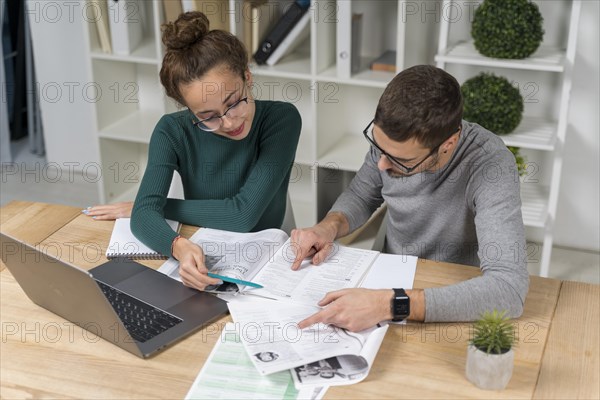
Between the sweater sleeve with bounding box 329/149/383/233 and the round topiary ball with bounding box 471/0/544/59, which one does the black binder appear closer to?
the round topiary ball with bounding box 471/0/544/59

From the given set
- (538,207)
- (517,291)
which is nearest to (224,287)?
(517,291)

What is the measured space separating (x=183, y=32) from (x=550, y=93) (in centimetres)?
168

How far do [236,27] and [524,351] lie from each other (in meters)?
1.92

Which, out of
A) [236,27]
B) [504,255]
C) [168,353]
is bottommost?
[168,353]

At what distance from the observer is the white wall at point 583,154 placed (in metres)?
2.88

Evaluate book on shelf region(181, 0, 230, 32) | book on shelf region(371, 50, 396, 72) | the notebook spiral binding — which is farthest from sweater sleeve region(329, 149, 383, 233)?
book on shelf region(181, 0, 230, 32)

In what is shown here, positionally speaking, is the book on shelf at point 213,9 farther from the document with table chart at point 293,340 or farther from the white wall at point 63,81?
the document with table chart at point 293,340

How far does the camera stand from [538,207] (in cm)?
285

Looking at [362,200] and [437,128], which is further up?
[437,128]

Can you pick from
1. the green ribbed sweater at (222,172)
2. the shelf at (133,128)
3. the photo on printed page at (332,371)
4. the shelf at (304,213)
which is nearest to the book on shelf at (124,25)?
the shelf at (133,128)

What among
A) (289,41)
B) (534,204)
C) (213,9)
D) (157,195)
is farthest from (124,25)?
(534,204)

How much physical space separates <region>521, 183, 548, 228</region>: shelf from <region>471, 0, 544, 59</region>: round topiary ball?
1.88 ft

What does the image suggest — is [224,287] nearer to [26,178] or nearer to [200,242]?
[200,242]

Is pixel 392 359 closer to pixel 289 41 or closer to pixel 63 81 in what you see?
pixel 289 41
